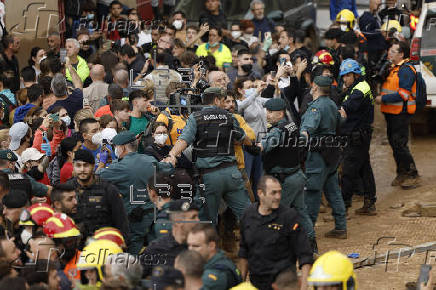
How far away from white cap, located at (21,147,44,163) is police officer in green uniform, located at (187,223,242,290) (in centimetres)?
302

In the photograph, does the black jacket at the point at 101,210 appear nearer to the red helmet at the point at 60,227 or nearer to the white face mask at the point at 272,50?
the red helmet at the point at 60,227

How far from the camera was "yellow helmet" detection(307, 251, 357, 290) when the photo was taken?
6.21 m

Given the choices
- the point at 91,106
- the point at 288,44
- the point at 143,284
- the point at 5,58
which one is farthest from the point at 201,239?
the point at 288,44

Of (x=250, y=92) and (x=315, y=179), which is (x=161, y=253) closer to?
(x=315, y=179)

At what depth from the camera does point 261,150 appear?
10.3 meters

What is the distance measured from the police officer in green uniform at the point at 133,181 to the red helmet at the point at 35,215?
3.86 ft

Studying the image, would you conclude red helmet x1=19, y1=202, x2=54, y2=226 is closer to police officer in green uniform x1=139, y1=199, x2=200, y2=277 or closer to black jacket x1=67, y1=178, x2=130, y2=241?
black jacket x1=67, y1=178, x2=130, y2=241

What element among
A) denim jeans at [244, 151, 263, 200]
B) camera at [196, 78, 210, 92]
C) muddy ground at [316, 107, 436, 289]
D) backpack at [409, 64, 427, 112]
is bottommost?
muddy ground at [316, 107, 436, 289]

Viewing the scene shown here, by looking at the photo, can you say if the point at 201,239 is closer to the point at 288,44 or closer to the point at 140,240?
the point at 140,240

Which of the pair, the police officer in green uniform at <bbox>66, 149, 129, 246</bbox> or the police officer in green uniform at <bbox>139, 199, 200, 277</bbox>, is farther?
the police officer in green uniform at <bbox>66, 149, 129, 246</bbox>

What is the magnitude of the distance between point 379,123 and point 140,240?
9461 millimetres

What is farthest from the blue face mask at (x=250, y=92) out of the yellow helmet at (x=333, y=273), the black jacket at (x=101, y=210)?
the yellow helmet at (x=333, y=273)

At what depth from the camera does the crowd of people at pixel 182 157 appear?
7.04 m

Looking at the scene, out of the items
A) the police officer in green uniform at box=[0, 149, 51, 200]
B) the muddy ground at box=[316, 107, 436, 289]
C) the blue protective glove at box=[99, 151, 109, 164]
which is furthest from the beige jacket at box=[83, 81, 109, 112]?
the muddy ground at box=[316, 107, 436, 289]
